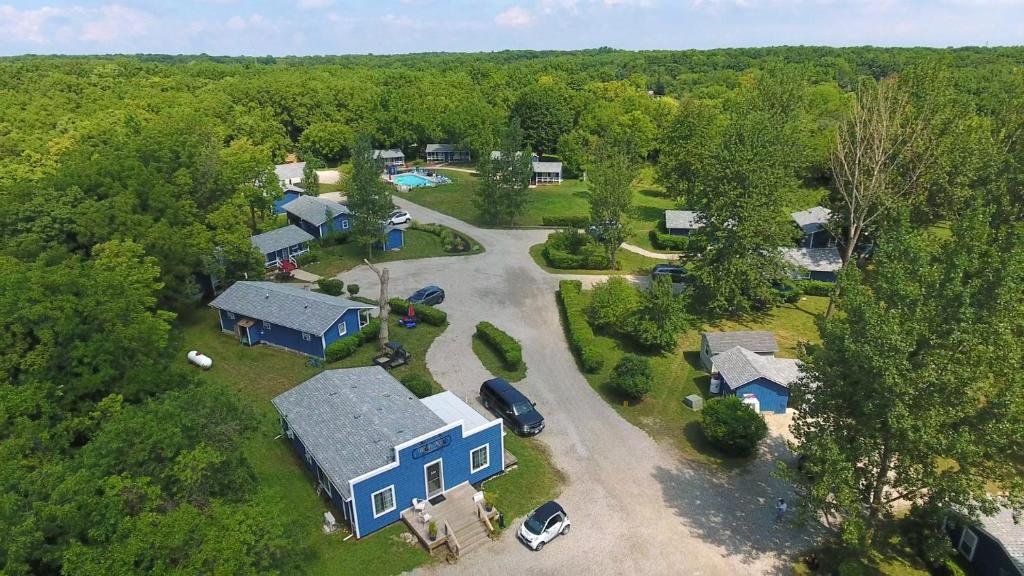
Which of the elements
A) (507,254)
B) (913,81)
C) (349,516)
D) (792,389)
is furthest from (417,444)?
(913,81)

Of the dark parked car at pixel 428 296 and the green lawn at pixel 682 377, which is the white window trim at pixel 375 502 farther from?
the dark parked car at pixel 428 296

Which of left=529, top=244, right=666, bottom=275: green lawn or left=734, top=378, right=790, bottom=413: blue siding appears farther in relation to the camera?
left=529, top=244, right=666, bottom=275: green lawn

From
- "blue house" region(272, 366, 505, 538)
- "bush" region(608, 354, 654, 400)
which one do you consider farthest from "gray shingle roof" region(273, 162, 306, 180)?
"bush" region(608, 354, 654, 400)

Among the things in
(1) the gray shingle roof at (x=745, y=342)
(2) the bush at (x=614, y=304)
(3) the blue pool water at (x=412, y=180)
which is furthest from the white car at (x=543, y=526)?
(3) the blue pool water at (x=412, y=180)

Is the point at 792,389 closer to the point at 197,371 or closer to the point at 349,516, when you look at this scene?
the point at 349,516

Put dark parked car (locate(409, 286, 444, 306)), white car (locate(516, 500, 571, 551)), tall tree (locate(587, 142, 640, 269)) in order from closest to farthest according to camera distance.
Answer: white car (locate(516, 500, 571, 551)) → dark parked car (locate(409, 286, 444, 306)) → tall tree (locate(587, 142, 640, 269))

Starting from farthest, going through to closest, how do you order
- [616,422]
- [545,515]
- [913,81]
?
1. [913,81]
2. [616,422]
3. [545,515]

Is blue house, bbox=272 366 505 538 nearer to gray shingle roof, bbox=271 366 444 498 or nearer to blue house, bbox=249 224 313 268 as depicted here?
gray shingle roof, bbox=271 366 444 498
